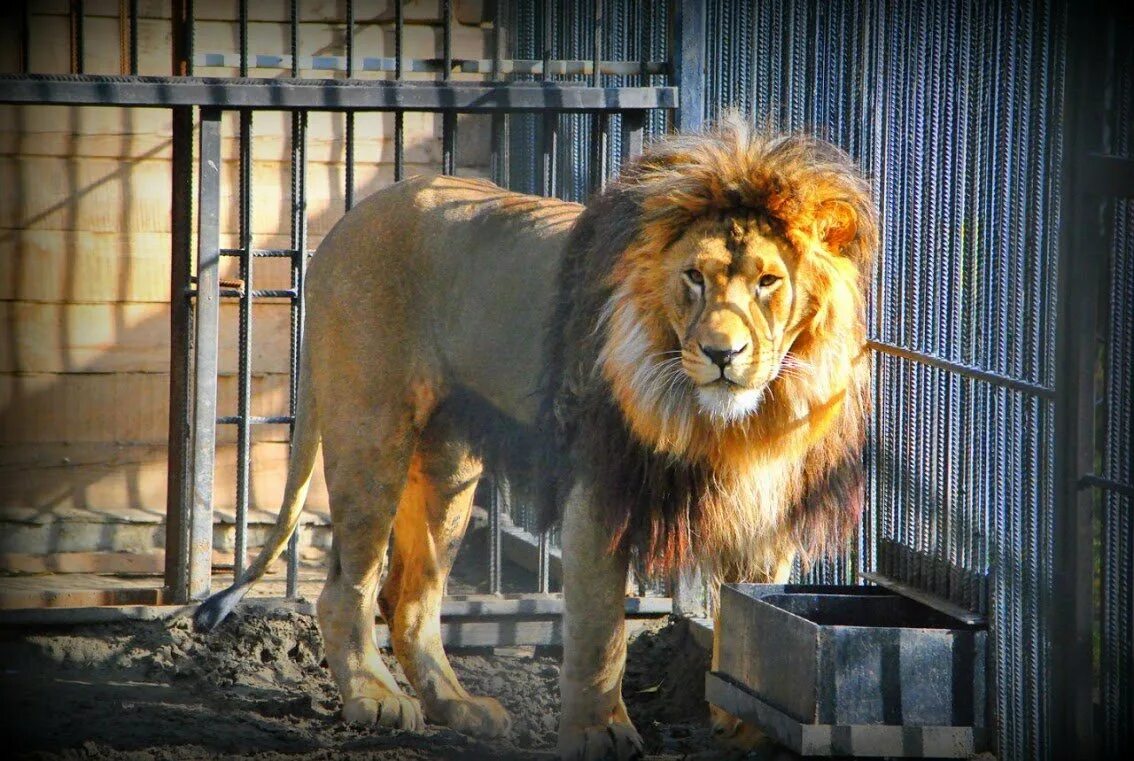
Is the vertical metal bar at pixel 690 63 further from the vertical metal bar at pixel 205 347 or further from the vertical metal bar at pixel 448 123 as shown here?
the vertical metal bar at pixel 205 347

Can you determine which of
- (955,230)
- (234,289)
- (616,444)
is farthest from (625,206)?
(234,289)

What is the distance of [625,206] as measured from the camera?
11.6ft

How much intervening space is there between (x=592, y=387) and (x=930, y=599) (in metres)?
0.94

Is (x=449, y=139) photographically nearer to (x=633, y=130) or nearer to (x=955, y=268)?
(x=633, y=130)

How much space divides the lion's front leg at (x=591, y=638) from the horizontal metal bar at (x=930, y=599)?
652 mm

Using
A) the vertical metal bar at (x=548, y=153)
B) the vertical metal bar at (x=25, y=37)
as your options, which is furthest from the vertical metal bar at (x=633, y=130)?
the vertical metal bar at (x=25, y=37)

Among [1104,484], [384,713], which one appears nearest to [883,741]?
[1104,484]

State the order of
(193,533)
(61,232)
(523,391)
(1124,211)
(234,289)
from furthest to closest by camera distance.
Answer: (61,232), (234,289), (193,533), (523,391), (1124,211)

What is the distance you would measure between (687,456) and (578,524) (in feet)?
1.10

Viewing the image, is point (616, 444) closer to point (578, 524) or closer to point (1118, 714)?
point (578, 524)

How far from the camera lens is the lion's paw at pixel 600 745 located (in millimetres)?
3645

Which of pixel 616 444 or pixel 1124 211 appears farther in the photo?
pixel 616 444

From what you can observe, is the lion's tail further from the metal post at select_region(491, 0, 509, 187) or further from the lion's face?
the metal post at select_region(491, 0, 509, 187)

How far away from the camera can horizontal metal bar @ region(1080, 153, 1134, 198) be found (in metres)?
2.91
